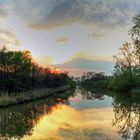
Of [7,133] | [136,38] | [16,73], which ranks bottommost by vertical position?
[7,133]

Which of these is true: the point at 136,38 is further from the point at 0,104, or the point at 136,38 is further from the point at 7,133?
the point at 7,133

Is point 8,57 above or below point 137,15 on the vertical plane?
below

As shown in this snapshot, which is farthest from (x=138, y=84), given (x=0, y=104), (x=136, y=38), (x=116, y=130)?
(x=116, y=130)

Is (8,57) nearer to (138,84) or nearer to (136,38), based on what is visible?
(136,38)

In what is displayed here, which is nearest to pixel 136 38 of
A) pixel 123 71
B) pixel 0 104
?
pixel 0 104

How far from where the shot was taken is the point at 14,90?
70438 millimetres

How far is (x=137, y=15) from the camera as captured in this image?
188ft

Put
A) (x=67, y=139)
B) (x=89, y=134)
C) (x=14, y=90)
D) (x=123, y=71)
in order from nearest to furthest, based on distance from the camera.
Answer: (x=67, y=139) < (x=89, y=134) < (x=14, y=90) < (x=123, y=71)

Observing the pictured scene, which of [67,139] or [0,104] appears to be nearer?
[67,139]

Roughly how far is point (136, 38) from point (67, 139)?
1629 inches

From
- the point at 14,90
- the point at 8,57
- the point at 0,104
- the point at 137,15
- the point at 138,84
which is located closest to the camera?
the point at 0,104

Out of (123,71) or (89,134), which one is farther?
(123,71)

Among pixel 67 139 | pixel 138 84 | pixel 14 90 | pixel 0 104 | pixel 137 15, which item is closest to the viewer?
pixel 67 139

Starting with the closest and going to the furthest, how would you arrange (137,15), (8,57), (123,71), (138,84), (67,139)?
(67,139)
(137,15)
(8,57)
(138,84)
(123,71)
